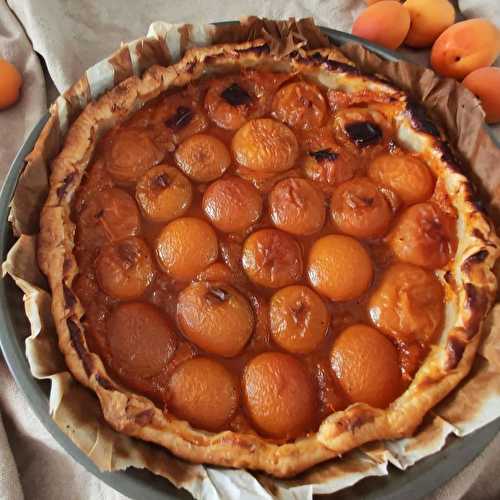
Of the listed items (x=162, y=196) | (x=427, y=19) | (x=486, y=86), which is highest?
(x=427, y=19)

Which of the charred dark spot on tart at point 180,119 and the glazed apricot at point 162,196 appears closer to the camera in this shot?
the glazed apricot at point 162,196

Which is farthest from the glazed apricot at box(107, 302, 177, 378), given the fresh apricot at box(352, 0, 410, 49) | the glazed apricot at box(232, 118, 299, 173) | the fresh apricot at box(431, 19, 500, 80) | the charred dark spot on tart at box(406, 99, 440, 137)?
the fresh apricot at box(431, 19, 500, 80)

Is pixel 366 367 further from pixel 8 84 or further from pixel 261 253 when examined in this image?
pixel 8 84

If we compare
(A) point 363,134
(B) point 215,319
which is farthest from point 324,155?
(B) point 215,319

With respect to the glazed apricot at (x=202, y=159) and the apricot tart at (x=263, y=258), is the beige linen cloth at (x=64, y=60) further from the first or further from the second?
the glazed apricot at (x=202, y=159)

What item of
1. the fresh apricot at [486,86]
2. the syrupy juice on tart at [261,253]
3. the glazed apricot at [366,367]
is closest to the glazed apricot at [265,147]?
the syrupy juice on tart at [261,253]

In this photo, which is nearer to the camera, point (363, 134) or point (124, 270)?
point (124, 270)

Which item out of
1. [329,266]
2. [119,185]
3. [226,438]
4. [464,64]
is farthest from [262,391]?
[464,64]

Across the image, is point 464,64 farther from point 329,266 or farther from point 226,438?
point 226,438
